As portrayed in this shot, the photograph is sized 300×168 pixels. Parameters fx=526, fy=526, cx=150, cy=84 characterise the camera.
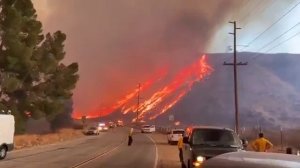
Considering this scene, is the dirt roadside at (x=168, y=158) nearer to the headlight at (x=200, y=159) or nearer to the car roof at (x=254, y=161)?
the headlight at (x=200, y=159)

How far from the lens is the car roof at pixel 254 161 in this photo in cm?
599

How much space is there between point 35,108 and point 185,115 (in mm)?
134639

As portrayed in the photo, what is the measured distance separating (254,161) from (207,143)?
13.5m

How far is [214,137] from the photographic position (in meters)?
20.1

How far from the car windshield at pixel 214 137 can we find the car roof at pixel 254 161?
12.8m

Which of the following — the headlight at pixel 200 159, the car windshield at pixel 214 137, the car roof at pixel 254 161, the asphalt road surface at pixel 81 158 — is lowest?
the asphalt road surface at pixel 81 158

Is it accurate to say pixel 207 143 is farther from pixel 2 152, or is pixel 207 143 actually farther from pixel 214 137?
pixel 2 152

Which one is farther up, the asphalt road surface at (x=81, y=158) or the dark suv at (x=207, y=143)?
the dark suv at (x=207, y=143)

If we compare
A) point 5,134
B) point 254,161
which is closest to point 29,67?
point 5,134

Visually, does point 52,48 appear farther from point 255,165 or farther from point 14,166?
point 255,165

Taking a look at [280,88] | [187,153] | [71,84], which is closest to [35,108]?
[71,84]

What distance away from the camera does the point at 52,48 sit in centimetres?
7006

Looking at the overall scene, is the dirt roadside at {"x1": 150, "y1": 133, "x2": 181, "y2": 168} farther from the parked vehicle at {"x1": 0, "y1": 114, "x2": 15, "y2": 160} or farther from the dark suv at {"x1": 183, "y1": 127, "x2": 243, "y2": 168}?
the parked vehicle at {"x1": 0, "y1": 114, "x2": 15, "y2": 160}

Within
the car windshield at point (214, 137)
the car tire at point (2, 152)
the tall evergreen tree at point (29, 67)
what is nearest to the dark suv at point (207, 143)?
the car windshield at point (214, 137)
